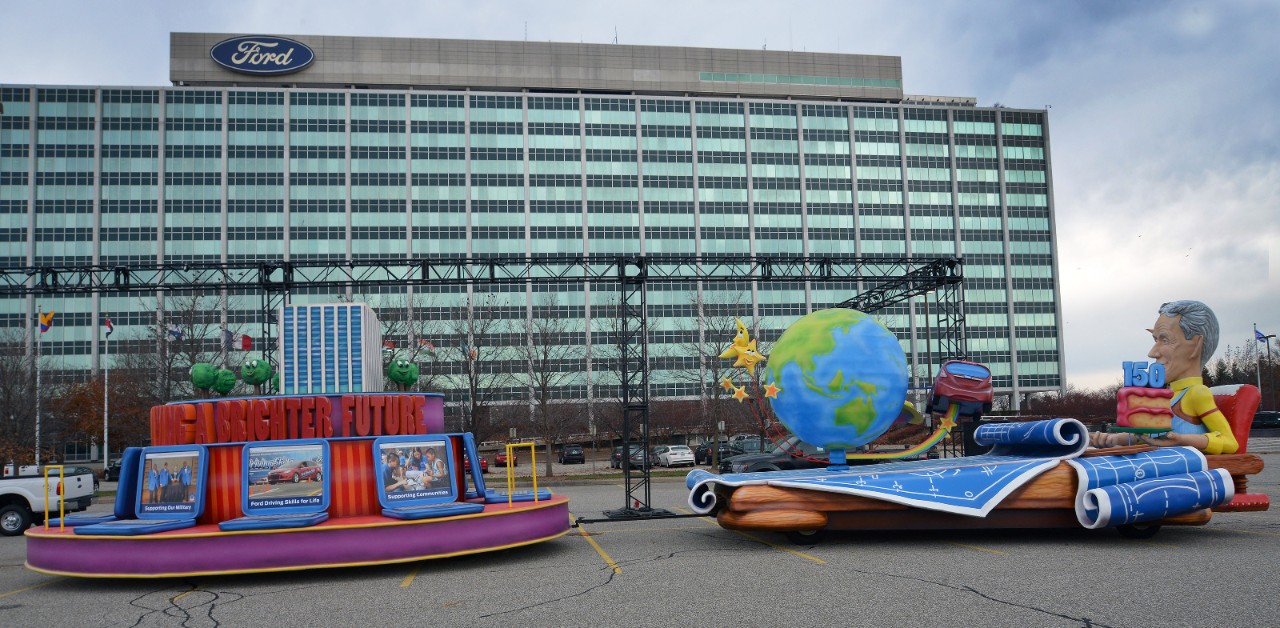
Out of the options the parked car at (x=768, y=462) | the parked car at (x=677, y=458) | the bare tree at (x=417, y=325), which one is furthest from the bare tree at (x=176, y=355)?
the parked car at (x=768, y=462)

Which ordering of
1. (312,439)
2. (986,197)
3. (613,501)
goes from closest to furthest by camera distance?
(312,439)
(613,501)
(986,197)

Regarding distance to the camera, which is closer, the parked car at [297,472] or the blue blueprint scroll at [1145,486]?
the parked car at [297,472]

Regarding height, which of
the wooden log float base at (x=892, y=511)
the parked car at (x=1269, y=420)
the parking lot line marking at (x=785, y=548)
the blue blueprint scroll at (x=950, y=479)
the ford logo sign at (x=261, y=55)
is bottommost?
the parked car at (x=1269, y=420)

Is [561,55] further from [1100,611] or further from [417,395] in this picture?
[1100,611]

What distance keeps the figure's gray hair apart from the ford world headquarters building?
161 ft

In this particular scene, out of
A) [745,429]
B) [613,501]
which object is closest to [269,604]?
[613,501]

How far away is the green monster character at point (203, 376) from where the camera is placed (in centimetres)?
1653

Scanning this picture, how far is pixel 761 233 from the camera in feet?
236

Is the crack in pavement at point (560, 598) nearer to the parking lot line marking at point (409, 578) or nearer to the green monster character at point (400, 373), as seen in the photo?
the parking lot line marking at point (409, 578)

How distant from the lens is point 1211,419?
49.1 ft

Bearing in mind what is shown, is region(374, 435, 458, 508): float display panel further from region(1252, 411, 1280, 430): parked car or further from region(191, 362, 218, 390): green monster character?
region(1252, 411, 1280, 430): parked car

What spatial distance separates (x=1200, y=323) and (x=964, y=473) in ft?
16.8

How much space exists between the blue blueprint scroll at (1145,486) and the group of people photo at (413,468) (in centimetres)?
1028

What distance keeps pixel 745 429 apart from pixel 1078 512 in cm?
3298
